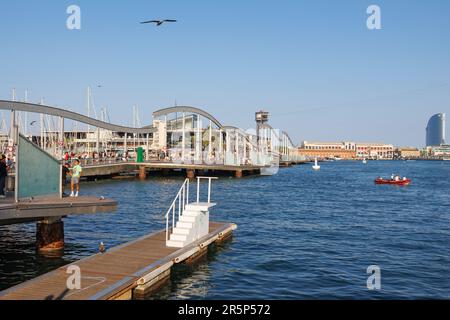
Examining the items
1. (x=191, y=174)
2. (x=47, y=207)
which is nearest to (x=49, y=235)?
(x=47, y=207)

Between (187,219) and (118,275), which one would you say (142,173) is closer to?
(187,219)

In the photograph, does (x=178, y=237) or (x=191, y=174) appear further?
(x=191, y=174)

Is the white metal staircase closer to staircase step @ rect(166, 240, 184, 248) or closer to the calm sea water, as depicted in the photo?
staircase step @ rect(166, 240, 184, 248)

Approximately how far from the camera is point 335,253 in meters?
23.0

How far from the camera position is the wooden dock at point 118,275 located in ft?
42.7

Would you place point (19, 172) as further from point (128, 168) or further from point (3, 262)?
point (128, 168)

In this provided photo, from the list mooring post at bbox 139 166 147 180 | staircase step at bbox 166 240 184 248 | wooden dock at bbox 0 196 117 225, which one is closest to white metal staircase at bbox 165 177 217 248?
staircase step at bbox 166 240 184 248

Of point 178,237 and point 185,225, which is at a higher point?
point 185,225

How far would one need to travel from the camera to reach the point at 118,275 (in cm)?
1501

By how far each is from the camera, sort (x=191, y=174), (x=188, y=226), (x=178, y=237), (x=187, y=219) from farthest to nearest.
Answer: (x=191, y=174)
(x=187, y=219)
(x=188, y=226)
(x=178, y=237)

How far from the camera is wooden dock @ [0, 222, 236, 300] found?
42.7ft

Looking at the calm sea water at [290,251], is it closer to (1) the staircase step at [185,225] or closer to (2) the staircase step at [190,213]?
(1) the staircase step at [185,225]

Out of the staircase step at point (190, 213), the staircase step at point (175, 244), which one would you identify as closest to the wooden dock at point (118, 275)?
the staircase step at point (175, 244)
